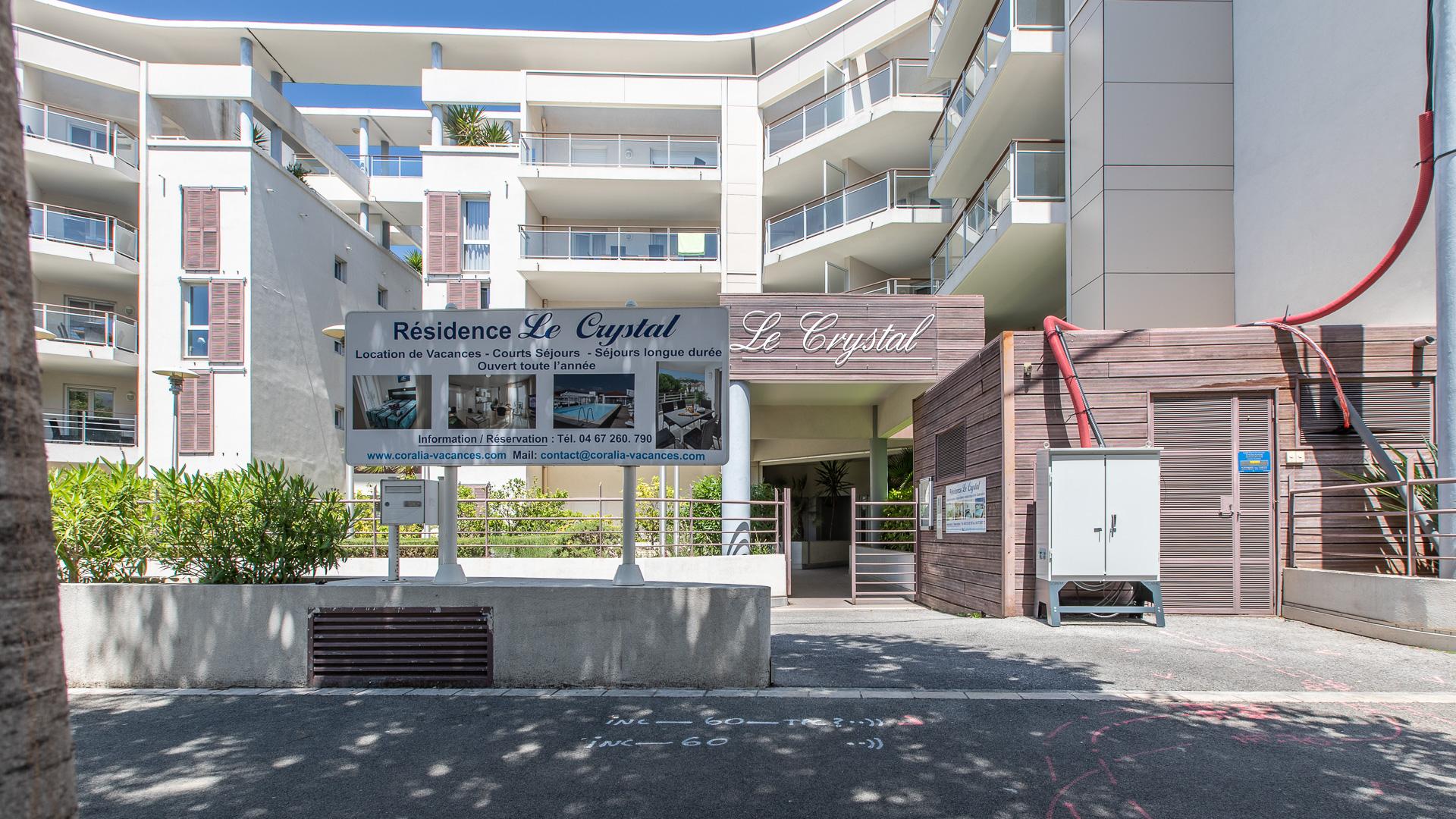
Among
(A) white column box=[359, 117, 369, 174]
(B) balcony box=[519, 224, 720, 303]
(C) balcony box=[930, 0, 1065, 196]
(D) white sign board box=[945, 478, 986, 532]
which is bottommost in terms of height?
(D) white sign board box=[945, 478, 986, 532]

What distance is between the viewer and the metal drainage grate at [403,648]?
627cm

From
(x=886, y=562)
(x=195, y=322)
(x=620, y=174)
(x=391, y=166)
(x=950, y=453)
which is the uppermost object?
(x=391, y=166)

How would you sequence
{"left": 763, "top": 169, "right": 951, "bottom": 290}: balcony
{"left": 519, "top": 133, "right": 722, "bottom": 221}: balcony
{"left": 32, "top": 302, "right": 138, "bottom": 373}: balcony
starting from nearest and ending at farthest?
{"left": 32, "top": 302, "right": 138, "bottom": 373}: balcony, {"left": 763, "top": 169, "right": 951, "bottom": 290}: balcony, {"left": 519, "top": 133, "right": 722, "bottom": 221}: balcony

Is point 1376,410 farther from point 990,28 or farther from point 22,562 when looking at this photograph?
point 22,562

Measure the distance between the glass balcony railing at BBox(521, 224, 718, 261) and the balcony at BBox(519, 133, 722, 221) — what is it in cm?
162

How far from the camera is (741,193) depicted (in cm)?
2712

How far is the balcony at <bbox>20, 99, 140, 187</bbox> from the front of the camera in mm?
22484

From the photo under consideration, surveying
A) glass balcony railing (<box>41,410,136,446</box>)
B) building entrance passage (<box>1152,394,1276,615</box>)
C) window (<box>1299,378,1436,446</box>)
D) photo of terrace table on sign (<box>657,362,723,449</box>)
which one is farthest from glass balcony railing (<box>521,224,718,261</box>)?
photo of terrace table on sign (<box>657,362,723,449</box>)

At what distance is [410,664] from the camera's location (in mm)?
6301

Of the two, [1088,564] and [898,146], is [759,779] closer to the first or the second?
[1088,564]

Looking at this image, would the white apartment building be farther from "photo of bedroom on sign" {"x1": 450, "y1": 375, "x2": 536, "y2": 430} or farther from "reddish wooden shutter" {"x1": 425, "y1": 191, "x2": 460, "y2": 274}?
"photo of bedroom on sign" {"x1": 450, "y1": 375, "x2": 536, "y2": 430}

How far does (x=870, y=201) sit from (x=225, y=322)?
16744 mm

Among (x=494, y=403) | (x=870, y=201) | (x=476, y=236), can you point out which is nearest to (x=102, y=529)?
(x=494, y=403)

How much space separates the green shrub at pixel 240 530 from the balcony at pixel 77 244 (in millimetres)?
19492
